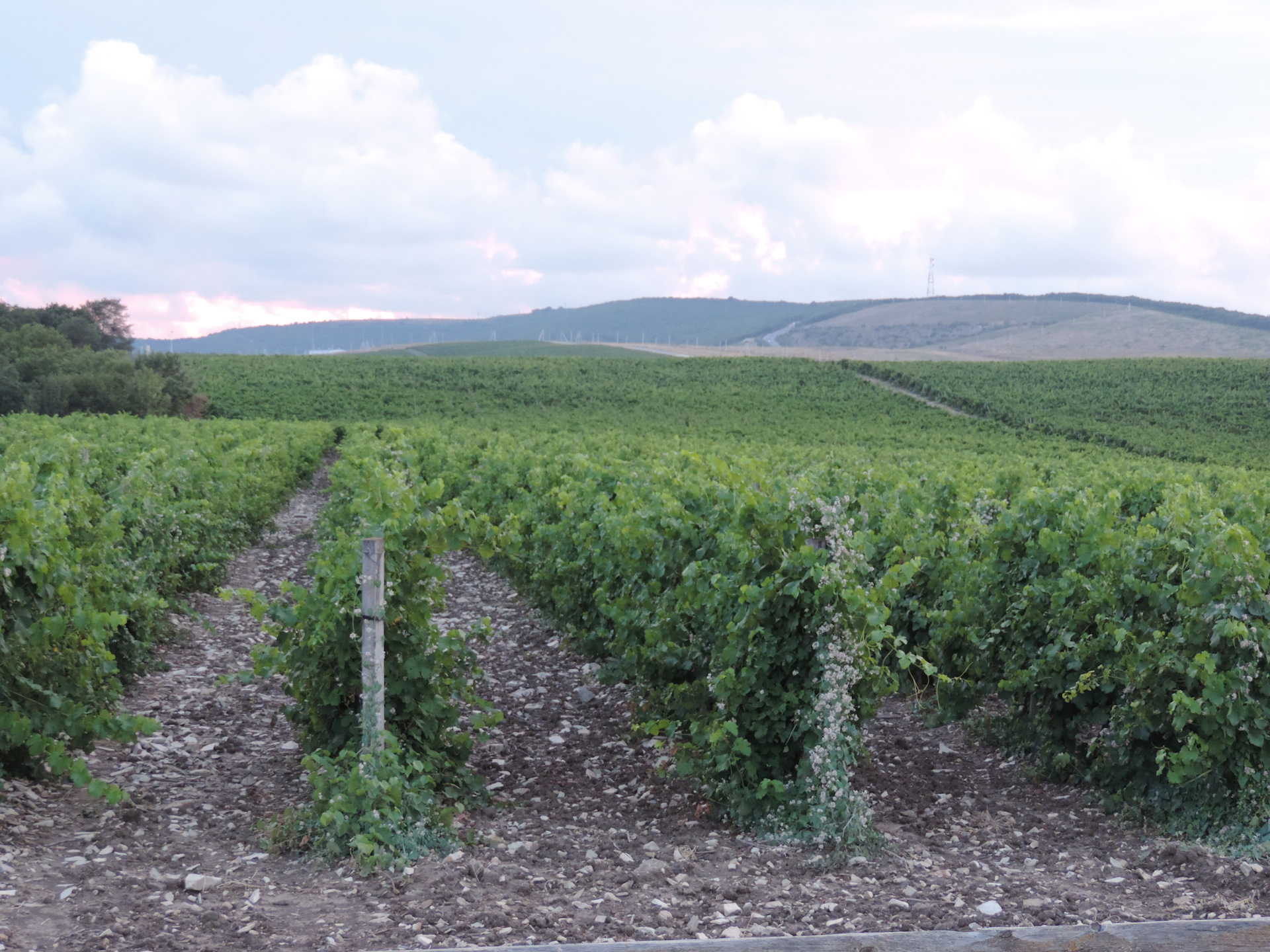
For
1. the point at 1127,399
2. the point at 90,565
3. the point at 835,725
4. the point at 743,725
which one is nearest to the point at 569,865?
the point at 743,725

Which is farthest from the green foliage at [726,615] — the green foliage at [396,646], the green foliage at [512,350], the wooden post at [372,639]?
the green foliage at [512,350]

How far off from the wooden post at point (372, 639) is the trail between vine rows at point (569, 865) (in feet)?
2.51

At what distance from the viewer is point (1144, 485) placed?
1116 cm

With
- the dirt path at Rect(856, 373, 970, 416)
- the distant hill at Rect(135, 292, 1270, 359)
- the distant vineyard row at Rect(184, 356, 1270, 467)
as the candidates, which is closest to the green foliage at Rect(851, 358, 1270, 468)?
the distant vineyard row at Rect(184, 356, 1270, 467)

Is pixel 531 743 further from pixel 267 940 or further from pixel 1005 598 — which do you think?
pixel 1005 598

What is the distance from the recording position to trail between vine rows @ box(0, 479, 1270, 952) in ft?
13.6

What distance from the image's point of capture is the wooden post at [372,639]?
16.9 feet

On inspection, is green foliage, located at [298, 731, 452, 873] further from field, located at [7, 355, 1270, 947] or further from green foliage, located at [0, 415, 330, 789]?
green foliage, located at [0, 415, 330, 789]

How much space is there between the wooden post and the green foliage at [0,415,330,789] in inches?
48.1

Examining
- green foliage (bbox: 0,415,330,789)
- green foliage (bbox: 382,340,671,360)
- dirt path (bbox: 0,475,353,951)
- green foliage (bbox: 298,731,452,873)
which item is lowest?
dirt path (bbox: 0,475,353,951)

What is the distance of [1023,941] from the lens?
3699 mm

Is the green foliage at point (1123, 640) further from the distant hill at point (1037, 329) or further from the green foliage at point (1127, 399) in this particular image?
the distant hill at point (1037, 329)

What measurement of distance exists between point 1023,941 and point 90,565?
6221 mm

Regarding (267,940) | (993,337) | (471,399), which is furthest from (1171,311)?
(267,940)
